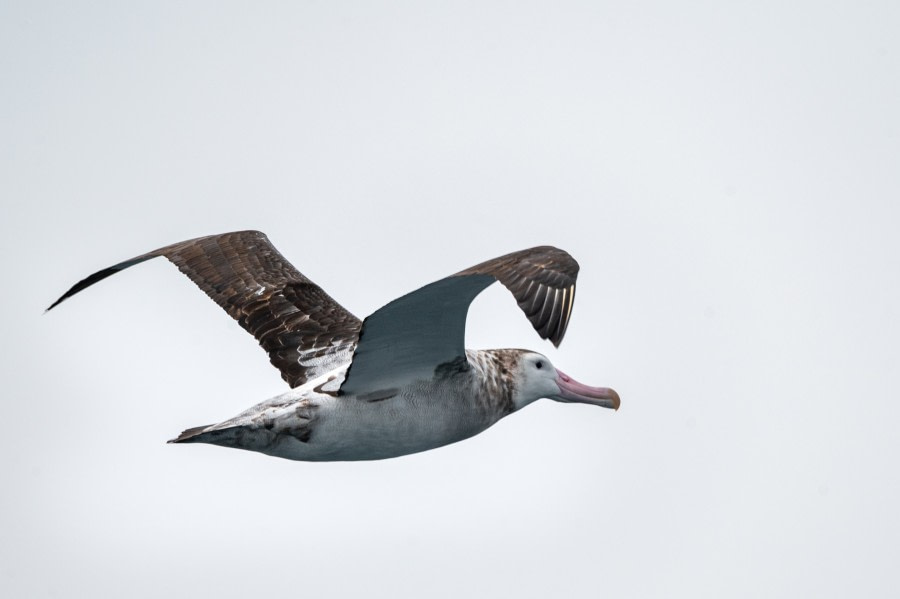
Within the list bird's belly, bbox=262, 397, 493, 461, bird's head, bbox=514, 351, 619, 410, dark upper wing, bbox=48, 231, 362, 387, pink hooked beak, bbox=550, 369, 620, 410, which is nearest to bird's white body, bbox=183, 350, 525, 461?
bird's belly, bbox=262, 397, 493, 461

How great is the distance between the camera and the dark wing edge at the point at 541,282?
10.6 metres

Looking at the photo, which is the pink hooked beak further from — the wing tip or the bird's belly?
the wing tip

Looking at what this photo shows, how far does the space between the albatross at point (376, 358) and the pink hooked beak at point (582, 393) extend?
13 mm

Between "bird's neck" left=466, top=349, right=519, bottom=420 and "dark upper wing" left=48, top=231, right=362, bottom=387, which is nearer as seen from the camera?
"bird's neck" left=466, top=349, right=519, bottom=420

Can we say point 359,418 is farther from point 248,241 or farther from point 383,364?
point 248,241

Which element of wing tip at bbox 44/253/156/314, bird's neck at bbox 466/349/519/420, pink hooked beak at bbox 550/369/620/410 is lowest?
pink hooked beak at bbox 550/369/620/410

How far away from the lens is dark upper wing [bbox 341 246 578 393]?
10.8 meters

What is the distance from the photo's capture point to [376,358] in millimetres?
12453

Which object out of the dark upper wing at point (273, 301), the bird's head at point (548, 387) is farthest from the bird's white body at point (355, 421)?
the dark upper wing at point (273, 301)

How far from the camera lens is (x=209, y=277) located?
49.5 feet

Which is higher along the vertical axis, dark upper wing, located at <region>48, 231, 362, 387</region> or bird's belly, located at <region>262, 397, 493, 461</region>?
dark upper wing, located at <region>48, 231, 362, 387</region>

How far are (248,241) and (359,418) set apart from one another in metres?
3.50

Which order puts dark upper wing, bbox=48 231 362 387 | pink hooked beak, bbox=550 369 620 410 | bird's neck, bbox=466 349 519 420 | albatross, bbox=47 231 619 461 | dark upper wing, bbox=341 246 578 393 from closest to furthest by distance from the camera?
dark upper wing, bbox=341 246 578 393
albatross, bbox=47 231 619 461
bird's neck, bbox=466 349 519 420
pink hooked beak, bbox=550 369 620 410
dark upper wing, bbox=48 231 362 387

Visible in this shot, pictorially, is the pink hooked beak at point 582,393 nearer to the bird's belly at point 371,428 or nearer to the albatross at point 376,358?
the albatross at point 376,358
